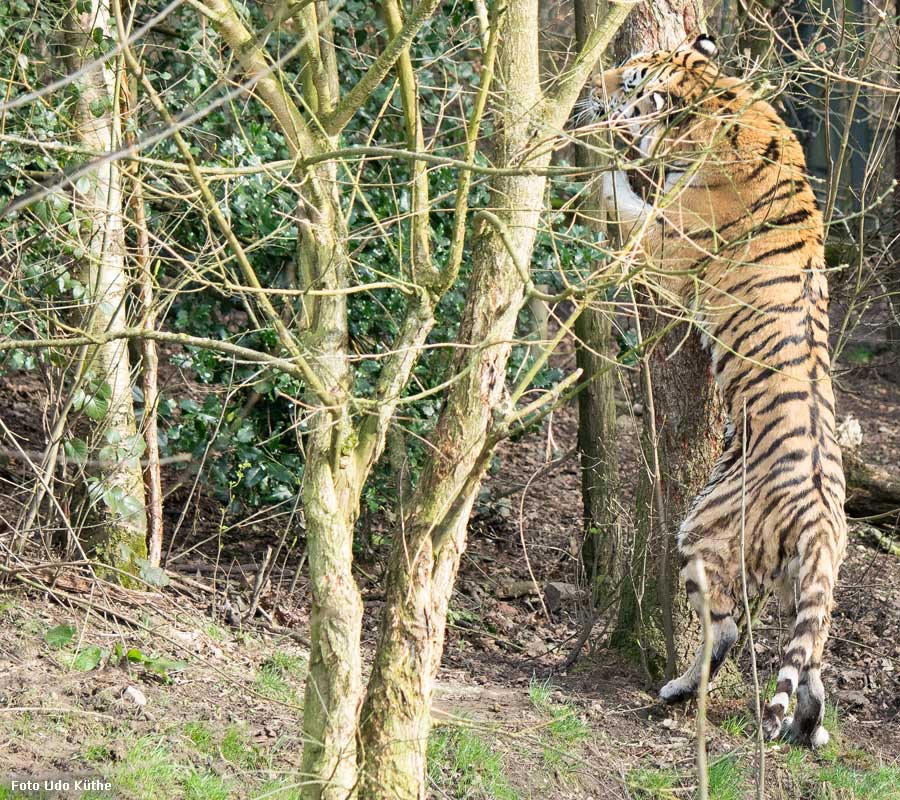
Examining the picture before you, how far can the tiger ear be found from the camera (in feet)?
18.6

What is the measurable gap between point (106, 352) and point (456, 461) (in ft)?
8.69

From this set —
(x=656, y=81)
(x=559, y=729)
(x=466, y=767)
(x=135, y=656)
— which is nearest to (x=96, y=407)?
(x=135, y=656)

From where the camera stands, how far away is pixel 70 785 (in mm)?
4297

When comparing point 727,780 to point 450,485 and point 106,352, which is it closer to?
point 450,485

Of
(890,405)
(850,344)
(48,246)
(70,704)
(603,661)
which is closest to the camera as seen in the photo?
(70,704)

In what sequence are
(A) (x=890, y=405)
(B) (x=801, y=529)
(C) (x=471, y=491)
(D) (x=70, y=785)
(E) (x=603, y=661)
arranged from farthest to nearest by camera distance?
(A) (x=890, y=405) < (E) (x=603, y=661) < (B) (x=801, y=529) < (D) (x=70, y=785) < (C) (x=471, y=491)

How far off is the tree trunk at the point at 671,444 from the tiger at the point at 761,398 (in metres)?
0.15

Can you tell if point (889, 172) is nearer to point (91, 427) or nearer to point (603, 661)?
point (603, 661)

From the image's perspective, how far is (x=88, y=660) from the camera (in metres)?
→ 5.07

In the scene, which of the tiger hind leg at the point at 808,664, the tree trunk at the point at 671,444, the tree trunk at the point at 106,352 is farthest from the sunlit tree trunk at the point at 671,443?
the tree trunk at the point at 106,352

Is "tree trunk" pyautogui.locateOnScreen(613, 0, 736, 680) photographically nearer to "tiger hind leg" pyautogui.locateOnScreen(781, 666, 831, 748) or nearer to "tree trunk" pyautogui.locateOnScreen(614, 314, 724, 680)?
"tree trunk" pyautogui.locateOnScreen(614, 314, 724, 680)

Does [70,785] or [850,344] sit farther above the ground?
[850,344]

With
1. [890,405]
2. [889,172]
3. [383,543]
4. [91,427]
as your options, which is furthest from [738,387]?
[889,172]

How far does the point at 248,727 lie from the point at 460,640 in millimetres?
2136
